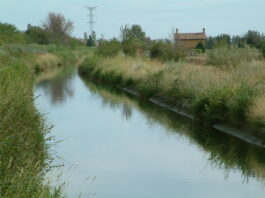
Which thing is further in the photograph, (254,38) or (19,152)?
(254,38)

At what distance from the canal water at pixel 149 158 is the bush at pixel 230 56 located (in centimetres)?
964

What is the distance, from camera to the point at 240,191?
10.6m

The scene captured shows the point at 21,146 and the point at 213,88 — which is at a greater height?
the point at 21,146

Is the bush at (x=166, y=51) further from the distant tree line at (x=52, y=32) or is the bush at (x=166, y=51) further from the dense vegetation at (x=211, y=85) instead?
the distant tree line at (x=52, y=32)

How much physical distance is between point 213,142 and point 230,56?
1645 cm

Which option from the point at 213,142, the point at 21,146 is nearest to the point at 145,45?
the point at 213,142

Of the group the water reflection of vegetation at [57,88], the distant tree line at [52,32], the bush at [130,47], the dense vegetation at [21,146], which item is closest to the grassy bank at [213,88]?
the water reflection of vegetation at [57,88]

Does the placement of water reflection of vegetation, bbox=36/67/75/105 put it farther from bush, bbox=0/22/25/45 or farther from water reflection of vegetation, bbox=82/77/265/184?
bush, bbox=0/22/25/45

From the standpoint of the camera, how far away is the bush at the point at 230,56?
30491mm

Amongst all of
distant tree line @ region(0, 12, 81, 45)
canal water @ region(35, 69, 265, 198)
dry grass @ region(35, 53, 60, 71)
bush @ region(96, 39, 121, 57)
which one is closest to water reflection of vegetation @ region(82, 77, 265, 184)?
canal water @ region(35, 69, 265, 198)

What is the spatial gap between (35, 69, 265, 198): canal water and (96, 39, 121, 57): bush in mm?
23633

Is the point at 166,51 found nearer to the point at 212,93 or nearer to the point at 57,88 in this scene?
the point at 57,88

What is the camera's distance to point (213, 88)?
18.5m

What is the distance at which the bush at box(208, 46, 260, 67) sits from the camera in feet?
100
